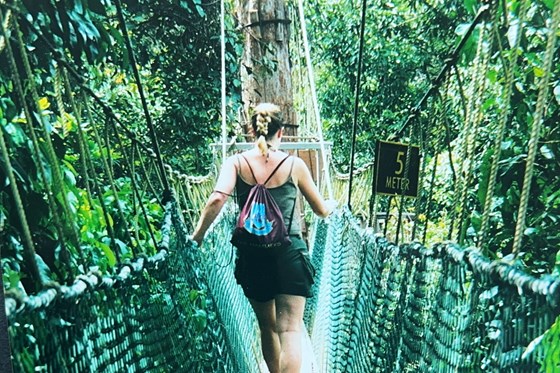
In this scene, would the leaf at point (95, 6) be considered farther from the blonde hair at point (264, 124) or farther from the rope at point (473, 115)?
the rope at point (473, 115)

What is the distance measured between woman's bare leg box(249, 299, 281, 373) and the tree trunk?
67.2 inches

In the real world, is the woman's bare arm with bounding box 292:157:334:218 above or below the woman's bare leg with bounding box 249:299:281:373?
above

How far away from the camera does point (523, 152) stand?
1.11 meters

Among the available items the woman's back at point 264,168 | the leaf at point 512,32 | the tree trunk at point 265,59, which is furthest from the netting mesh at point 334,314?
the tree trunk at point 265,59

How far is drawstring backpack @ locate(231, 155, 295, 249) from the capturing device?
51.3 inches

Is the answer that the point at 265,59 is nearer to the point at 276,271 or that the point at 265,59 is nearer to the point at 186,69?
the point at 186,69

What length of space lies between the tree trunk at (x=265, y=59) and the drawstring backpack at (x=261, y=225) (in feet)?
5.82

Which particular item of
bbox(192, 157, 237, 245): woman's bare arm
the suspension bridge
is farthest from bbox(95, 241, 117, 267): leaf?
bbox(192, 157, 237, 245): woman's bare arm

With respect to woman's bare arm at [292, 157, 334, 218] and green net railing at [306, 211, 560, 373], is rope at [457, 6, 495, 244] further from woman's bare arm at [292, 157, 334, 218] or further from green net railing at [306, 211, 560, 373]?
woman's bare arm at [292, 157, 334, 218]

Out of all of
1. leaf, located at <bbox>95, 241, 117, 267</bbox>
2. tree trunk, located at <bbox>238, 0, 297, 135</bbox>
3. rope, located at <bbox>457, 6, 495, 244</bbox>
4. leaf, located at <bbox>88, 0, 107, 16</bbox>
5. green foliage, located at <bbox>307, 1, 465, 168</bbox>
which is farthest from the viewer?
tree trunk, located at <bbox>238, 0, 297, 135</bbox>

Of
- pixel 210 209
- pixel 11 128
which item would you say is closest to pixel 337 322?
pixel 210 209

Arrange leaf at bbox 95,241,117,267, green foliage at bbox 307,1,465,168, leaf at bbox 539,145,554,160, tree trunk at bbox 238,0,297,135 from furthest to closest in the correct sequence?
tree trunk at bbox 238,0,297,135, green foliage at bbox 307,1,465,168, leaf at bbox 95,241,117,267, leaf at bbox 539,145,554,160

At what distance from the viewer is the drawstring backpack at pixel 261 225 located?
1.30 meters

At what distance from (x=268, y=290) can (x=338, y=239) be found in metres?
0.42
